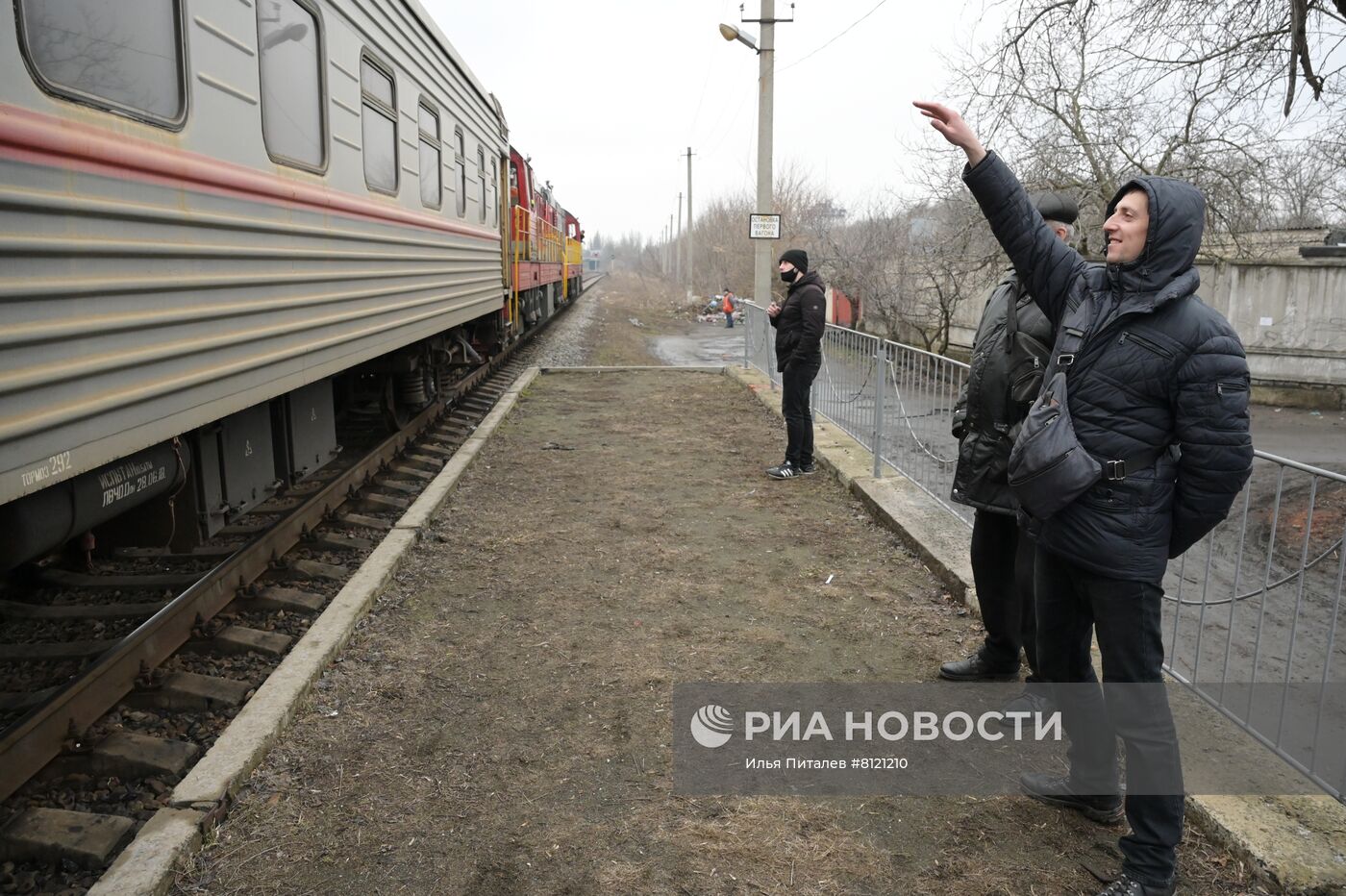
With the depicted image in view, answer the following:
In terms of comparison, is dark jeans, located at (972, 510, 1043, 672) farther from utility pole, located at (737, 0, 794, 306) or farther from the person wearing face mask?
utility pole, located at (737, 0, 794, 306)

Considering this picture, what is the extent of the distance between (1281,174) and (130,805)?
16309 millimetres

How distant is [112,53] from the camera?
2959 mm

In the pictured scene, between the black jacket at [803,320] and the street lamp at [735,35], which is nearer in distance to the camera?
the black jacket at [803,320]

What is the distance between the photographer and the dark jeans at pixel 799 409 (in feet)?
23.4

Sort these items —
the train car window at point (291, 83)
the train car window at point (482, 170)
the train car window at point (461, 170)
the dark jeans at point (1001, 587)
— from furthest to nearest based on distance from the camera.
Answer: the train car window at point (482, 170) → the train car window at point (461, 170) → the train car window at point (291, 83) → the dark jeans at point (1001, 587)

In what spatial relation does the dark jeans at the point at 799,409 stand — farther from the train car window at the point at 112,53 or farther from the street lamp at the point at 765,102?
the street lamp at the point at 765,102

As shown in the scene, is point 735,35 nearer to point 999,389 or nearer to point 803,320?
point 803,320

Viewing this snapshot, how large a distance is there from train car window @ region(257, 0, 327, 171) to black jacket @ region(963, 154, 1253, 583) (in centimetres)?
325

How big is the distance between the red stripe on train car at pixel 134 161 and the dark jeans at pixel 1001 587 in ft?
10.3

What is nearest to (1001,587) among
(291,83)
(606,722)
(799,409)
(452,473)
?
(606,722)

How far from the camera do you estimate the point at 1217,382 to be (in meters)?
2.30

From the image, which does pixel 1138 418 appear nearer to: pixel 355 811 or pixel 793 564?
pixel 355 811

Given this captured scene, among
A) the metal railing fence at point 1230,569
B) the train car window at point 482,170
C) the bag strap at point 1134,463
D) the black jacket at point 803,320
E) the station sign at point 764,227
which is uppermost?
the train car window at point 482,170

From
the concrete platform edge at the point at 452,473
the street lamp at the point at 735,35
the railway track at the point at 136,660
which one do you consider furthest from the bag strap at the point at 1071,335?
the street lamp at the point at 735,35
